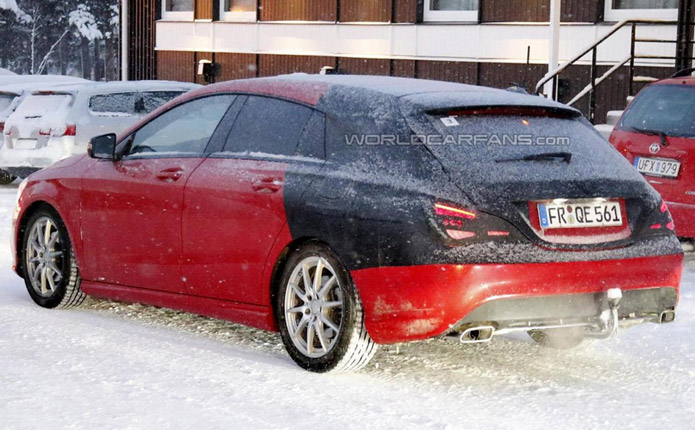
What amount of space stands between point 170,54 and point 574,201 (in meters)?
24.8

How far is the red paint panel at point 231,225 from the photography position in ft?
23.3

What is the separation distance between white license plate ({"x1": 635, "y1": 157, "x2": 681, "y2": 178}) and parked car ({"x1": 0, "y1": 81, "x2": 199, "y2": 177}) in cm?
730

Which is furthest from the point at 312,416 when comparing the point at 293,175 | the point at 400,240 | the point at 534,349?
the point at 534,349

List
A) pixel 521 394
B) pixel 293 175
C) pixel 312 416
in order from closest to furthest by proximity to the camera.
A: pixel 312 416
pixel 521 394
pixel 293 175

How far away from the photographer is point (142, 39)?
32.0 metres

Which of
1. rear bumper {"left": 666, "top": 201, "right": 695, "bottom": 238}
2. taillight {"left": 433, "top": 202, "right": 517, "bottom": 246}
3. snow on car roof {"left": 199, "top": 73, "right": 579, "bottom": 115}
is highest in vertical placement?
snow on car roof {"left": 199, "top": 73, "right": 579, "bottom": 115}

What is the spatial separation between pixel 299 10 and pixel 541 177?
67.4 feet

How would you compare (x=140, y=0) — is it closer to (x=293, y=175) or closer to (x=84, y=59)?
(x=293, y=175)

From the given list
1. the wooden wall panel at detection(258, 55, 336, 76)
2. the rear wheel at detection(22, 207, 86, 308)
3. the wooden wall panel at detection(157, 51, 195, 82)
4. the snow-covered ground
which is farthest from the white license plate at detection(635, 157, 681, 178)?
the wooden wall panel at detection(157, 51, 195, 82)

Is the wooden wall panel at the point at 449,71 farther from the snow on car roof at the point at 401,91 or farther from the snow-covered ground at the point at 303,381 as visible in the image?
the snow on car roof at the point at 401,91

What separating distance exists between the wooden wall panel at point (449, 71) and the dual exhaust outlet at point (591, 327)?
1615 centimetres

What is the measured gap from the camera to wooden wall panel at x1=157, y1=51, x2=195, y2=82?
98.0 feet

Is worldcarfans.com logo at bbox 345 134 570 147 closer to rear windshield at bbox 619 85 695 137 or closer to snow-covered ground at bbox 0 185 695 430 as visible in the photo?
snow-covered ground at bbox 0 185 695 430

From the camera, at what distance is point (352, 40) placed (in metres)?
25.3
